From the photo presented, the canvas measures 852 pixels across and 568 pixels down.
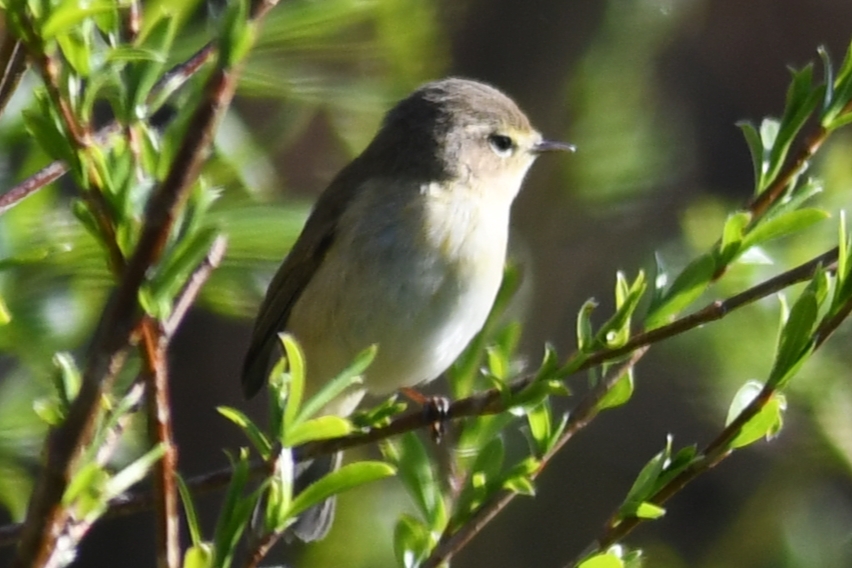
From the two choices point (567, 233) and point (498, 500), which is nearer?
point (498, 500)

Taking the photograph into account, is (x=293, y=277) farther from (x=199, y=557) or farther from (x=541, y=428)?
(x=199, y=557)

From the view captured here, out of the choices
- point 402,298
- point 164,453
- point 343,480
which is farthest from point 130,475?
point 402,298

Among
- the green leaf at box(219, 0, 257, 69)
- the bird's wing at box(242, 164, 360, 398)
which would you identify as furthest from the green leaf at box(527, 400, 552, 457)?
the bird's wing at box(242, 164, 360, 398)

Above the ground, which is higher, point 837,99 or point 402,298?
point 837,99

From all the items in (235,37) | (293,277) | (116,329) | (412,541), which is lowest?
(293,277)

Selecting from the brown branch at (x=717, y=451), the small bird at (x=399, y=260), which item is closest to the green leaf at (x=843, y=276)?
the brown branch at (x=717, y=451)

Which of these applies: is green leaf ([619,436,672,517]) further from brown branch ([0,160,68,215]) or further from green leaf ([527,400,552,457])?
→ brown branch ([0,160,68,215])

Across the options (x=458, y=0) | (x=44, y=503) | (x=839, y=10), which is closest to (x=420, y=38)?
(x=458, y=0)
